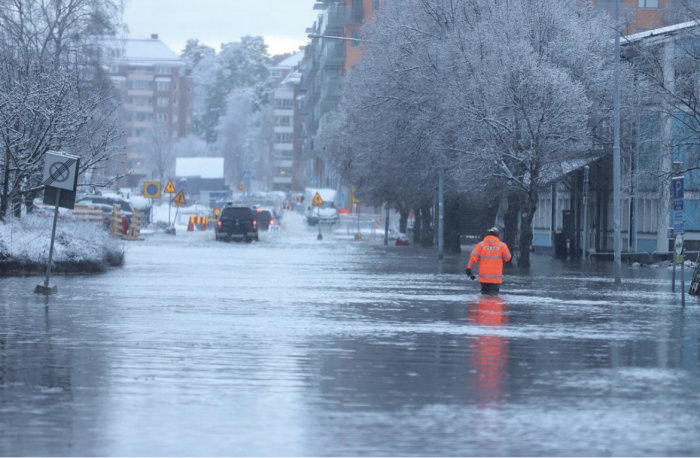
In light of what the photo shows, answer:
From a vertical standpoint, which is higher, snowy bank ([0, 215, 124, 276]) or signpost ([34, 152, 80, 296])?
signpost ([34, 152, 80, 296])

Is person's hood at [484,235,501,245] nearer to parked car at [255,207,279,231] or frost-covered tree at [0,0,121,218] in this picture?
frost-covered tree at [0,0,121,218]

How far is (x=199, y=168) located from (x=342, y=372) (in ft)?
495

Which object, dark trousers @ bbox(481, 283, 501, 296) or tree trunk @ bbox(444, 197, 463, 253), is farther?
tree trunk @ bbox(444, 197, 463, 253)

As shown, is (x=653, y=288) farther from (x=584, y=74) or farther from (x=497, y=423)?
(x=497, y=423)

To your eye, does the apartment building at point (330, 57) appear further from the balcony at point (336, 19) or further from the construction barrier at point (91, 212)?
the construction barrier at point (91, 212)

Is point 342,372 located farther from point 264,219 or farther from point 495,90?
point 264,219

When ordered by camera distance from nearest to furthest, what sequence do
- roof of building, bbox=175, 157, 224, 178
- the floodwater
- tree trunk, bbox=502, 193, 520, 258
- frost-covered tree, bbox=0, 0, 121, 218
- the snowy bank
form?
the floodwater
the snowy bank
frost-covered tree, bbox=0, 0, 121, 218
tree trunk, bbox=502, 193, 520, 258
roof of building, bbox=175, 157, 224, 178

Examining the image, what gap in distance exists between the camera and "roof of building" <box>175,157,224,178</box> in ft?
538

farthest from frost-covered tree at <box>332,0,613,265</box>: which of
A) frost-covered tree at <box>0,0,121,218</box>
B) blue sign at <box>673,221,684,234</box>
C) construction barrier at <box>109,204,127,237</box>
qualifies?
construction barrier at <box>109,204,127,237</box>

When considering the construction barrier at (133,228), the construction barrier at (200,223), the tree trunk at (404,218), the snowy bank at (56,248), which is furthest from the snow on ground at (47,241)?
the construction barrier at (200,223)

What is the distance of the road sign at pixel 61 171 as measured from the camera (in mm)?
26031

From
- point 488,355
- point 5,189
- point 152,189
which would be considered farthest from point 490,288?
point 152,189

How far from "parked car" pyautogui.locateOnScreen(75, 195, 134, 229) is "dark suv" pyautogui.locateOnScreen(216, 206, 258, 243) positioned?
435 cm

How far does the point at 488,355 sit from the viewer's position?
55.6ft
